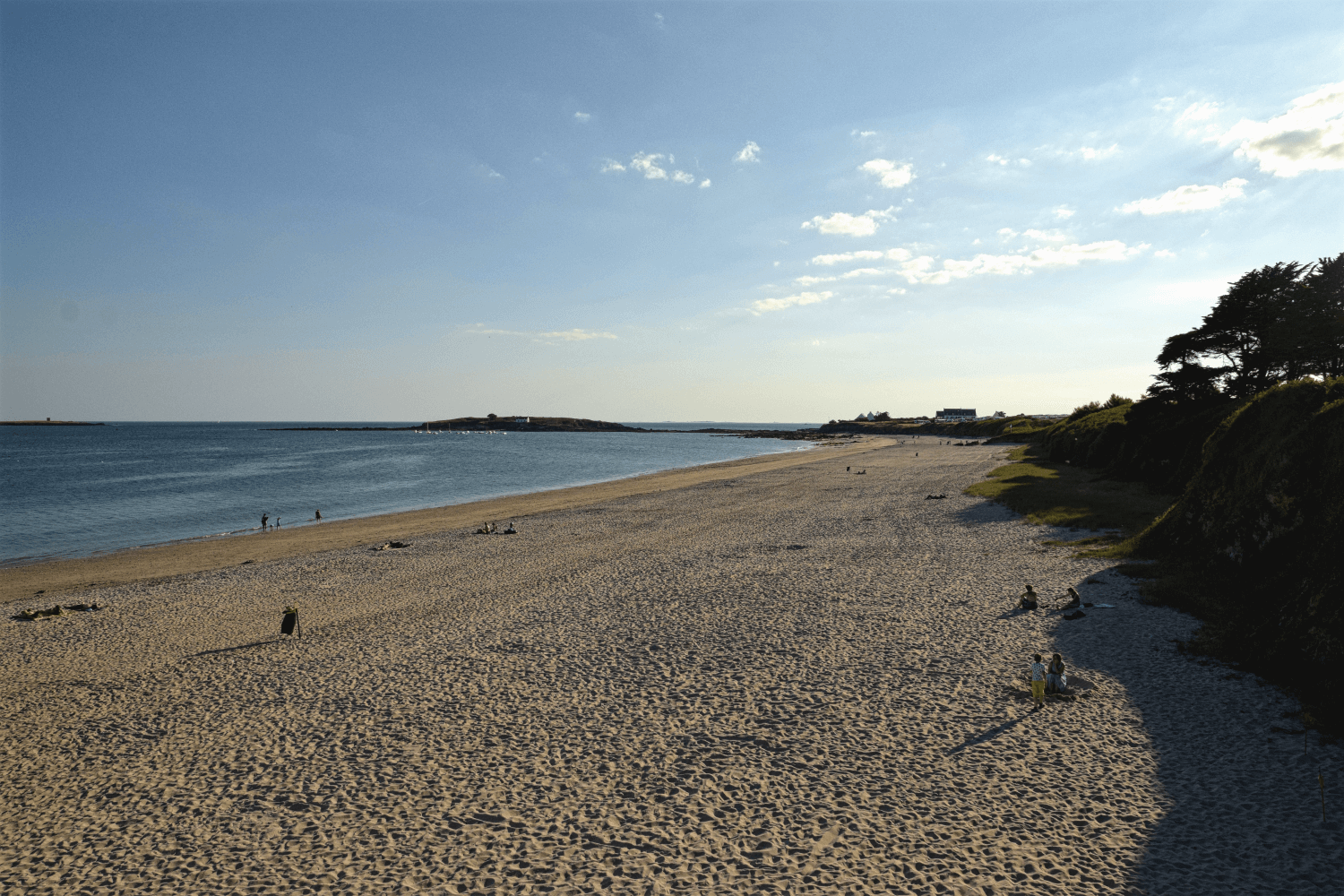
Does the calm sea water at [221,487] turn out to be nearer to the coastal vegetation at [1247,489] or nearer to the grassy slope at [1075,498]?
the grassy slope at [1075,498]

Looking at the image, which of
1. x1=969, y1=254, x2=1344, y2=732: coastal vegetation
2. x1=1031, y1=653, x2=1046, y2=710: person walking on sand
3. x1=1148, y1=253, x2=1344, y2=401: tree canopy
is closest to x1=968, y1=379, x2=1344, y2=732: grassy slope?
x1=969, y1=254, x2=1344, y2=732: coastal vegetation

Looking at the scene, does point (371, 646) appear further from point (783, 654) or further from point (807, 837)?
point (807, 837)

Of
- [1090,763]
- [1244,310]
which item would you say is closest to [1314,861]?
[1090,763]

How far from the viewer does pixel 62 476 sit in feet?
253

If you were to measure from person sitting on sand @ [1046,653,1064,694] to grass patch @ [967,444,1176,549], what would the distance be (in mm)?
15710

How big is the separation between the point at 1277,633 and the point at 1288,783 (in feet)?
20.1

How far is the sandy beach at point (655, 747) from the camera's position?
880 cm

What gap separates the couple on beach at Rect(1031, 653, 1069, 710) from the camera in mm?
13117

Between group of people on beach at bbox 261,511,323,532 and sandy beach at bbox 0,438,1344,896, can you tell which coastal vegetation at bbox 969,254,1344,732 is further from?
group of people on beach at bbox 261,511,323,532

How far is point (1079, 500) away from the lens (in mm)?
36625

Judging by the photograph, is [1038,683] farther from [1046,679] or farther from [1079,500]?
[1079,500]

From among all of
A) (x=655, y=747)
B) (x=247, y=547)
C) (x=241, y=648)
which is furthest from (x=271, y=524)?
(x=655, y=747)

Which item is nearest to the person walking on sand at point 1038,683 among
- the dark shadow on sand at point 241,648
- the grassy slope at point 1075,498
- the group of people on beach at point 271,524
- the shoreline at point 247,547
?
the grassy slope at point 1075,498

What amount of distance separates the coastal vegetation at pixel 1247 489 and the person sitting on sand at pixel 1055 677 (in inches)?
156
